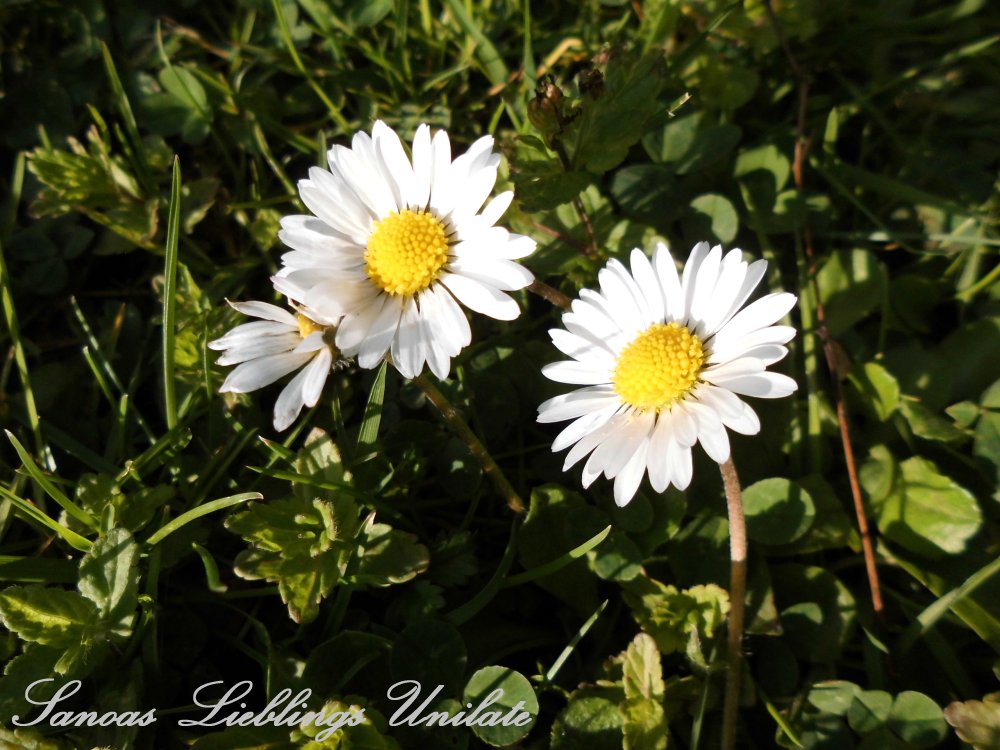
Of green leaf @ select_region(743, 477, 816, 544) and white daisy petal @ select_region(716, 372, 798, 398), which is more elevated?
white daisy petal @ select_region(716, 372, 798, 398)

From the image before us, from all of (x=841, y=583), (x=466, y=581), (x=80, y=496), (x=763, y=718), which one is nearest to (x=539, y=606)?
(x=466, y=581)

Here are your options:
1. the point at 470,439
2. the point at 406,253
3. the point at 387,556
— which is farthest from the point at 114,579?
the point at 406,253

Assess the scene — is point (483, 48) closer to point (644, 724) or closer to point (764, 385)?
point (764, 385)

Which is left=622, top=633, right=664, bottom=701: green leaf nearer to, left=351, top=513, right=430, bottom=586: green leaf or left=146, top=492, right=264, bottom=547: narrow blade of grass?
left=351, top=513, right=430, bottom=586: green leaf

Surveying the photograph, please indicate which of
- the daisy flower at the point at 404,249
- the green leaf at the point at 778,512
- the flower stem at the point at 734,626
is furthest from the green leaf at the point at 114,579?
the green leaf at the point at 778,512

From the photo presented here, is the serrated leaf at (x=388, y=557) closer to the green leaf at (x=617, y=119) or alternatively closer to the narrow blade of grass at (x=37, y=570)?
the narrow blade of grass at (x=37, y=570)

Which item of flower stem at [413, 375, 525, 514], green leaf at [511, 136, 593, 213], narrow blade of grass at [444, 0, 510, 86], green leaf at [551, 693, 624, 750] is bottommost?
green leaf at [551, 693, 624, 750]

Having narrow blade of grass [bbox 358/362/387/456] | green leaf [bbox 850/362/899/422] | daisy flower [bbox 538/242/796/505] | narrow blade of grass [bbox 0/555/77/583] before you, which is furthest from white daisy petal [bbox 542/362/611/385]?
narrow blade of grass [bbox 0/555/77/583]
